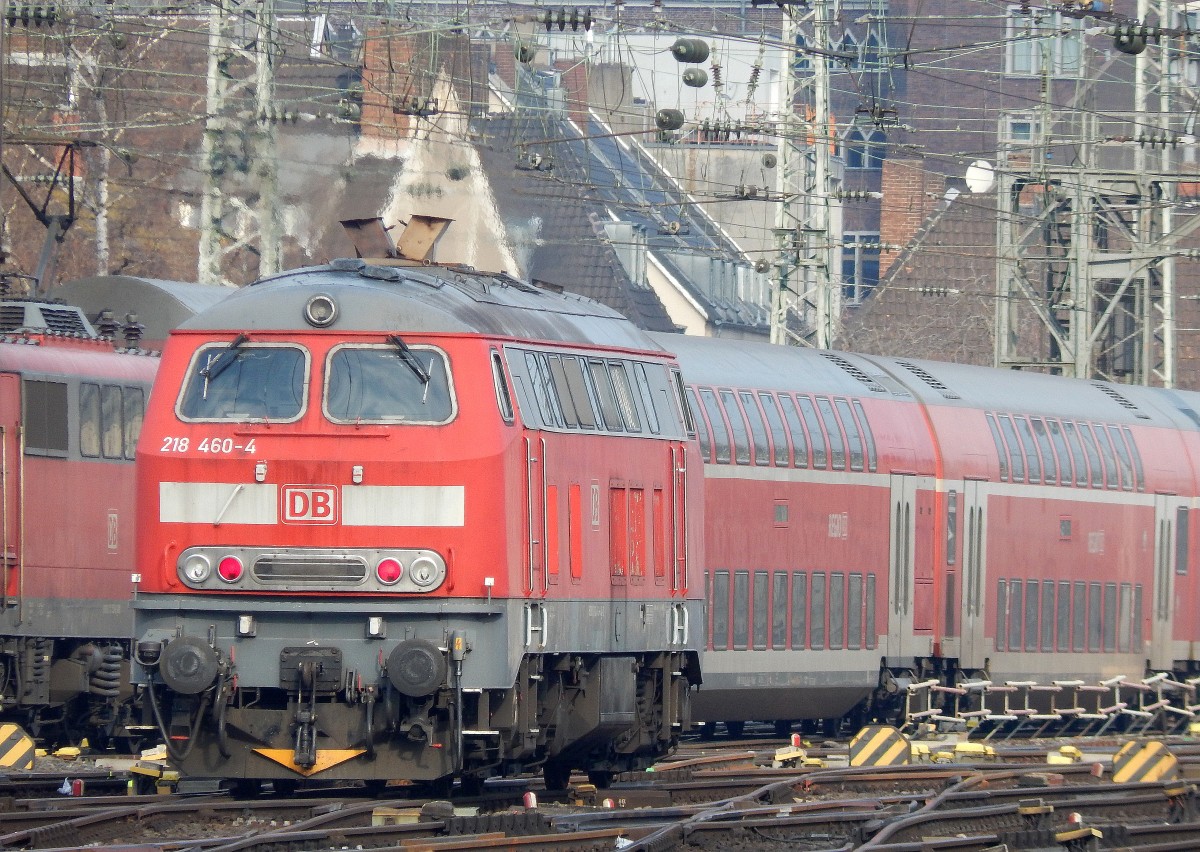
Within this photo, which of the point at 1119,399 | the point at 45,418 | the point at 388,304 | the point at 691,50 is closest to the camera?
the point at 388,304

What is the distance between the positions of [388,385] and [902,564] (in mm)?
11557

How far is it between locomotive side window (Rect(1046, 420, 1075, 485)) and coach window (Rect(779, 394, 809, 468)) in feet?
18.8

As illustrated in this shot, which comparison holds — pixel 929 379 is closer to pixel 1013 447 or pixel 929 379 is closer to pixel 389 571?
pixel 1013 447

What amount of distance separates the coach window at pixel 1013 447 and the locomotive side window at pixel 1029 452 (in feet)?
0.45

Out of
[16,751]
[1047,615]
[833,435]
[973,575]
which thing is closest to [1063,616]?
[1047,615]

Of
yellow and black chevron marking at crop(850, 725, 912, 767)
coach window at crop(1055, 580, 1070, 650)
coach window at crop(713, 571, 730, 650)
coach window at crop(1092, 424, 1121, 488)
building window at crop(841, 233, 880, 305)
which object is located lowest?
yellow and black chevron marking at crop(850, 725, 912, 767)

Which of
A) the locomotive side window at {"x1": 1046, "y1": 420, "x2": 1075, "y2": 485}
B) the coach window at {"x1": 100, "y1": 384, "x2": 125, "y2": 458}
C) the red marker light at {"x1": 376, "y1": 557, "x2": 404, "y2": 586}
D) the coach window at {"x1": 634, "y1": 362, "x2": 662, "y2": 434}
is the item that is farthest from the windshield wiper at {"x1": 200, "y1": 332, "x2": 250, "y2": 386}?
the locomotive side window at {"x1": 1046, "y1": 420, "x2": 1075, "y2": 485}

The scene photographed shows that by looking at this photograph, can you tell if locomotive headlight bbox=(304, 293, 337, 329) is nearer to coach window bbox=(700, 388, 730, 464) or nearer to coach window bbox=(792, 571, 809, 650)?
coach window bbox=(700, 388, 730, 464)

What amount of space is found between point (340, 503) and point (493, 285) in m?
2.27

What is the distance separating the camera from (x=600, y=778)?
54.2ft

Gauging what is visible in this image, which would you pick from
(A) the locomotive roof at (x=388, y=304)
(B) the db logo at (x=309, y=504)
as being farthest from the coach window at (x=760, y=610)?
(B) the db logo at (x=309, y=504)

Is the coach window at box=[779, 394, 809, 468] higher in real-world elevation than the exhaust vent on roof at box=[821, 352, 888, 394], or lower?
lower

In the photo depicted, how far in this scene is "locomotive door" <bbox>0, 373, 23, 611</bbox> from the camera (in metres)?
19.0

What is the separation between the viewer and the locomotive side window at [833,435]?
23562 millimetres
